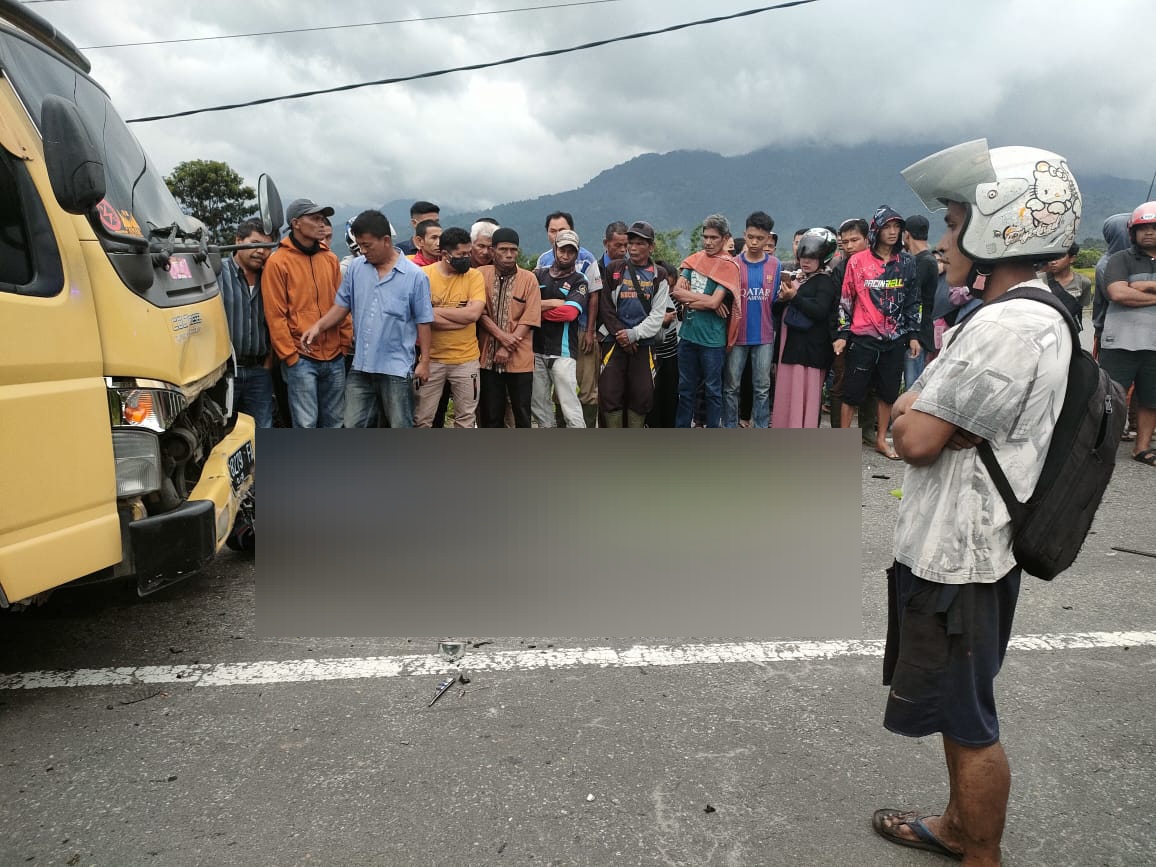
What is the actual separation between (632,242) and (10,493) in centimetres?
486

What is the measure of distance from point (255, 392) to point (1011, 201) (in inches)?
184

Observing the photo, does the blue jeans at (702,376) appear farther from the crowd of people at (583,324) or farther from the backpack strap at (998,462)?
the backpack strap at (998,462)

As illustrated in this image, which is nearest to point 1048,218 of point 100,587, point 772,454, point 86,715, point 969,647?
point 772,454

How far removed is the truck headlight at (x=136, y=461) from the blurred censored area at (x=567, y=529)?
106 cm

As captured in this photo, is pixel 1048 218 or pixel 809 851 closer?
pixel 1048 218

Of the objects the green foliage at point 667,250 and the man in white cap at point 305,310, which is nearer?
the man in white cap at point 305,310

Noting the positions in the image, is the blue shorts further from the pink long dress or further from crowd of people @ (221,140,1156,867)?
the pink long dress

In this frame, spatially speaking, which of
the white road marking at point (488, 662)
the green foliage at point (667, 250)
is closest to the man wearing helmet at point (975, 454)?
the white road marking at point (488, 662)

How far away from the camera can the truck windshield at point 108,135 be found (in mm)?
2898

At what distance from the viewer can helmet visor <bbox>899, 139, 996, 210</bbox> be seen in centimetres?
195

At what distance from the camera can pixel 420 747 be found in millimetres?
2619

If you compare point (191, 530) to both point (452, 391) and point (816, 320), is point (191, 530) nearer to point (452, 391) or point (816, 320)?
point (452, 391)

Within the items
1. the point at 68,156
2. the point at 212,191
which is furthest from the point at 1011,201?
the point at 212,191

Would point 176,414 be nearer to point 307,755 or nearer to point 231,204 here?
point 307,755
